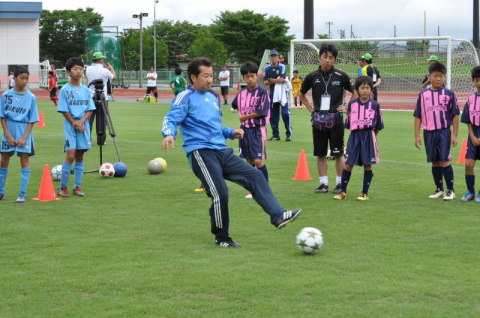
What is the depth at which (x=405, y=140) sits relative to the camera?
60.4 feet

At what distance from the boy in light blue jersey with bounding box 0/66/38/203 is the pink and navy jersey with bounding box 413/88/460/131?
17.2 feet

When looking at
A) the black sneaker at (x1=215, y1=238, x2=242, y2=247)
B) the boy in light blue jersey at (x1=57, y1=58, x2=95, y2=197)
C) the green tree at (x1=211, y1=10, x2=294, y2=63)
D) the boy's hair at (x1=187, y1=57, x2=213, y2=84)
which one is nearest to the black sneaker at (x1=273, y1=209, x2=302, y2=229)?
the black sneaker at (x1=215, y1=238, x2=242, y2=247)

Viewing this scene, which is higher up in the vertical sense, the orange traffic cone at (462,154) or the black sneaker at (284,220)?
the orange traffic cone at (462,154)

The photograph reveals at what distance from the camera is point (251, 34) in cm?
7475

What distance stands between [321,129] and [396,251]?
3.80 metres

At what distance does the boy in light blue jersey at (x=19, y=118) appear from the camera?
969cm

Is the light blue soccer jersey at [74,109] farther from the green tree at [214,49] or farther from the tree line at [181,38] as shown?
the green tree at [214,49]

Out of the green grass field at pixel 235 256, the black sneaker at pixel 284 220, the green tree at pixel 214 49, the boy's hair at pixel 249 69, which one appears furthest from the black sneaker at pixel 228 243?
the green tree at pixel 214 49

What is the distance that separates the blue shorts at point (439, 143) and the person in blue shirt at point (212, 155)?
11.6ft

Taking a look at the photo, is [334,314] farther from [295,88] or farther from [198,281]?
[295,88]

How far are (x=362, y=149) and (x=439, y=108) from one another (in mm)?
1157

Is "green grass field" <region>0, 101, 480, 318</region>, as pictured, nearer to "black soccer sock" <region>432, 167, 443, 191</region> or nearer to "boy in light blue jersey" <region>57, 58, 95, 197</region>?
"black soccer sock" <region>432, 167, 443, 191</region>

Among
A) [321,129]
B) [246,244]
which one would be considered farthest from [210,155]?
[321,129]

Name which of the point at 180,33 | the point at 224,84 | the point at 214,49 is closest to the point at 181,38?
the point at 180,33
